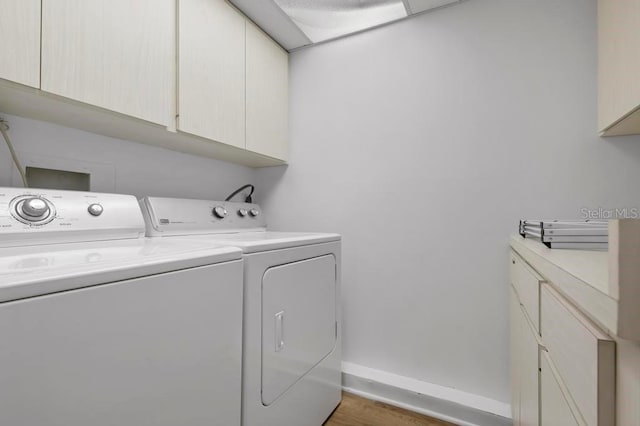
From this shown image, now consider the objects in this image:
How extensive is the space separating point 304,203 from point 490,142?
1.18 metres

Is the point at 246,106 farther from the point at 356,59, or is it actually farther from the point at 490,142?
the point at 490,142

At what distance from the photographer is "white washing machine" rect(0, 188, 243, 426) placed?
0.50m

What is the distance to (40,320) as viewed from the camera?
515mm

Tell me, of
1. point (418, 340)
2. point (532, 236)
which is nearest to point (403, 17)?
point (532, 236)

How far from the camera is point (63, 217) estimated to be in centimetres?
99

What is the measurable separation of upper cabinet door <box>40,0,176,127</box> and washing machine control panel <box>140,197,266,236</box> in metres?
0.40

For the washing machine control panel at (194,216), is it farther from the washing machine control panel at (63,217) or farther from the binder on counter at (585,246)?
the binder on counter at (585,246)

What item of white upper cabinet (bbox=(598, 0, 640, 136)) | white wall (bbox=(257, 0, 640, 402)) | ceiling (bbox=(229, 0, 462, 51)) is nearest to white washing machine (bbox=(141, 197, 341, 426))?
white wall (bbox=(257, 0, 640, 402))

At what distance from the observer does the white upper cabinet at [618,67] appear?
935mm

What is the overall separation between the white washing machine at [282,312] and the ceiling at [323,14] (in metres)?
1.14

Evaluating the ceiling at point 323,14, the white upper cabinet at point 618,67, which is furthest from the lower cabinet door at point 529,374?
the ceiling at point 323,14

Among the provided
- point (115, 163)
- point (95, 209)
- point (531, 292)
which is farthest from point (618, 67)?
point (115, 163)

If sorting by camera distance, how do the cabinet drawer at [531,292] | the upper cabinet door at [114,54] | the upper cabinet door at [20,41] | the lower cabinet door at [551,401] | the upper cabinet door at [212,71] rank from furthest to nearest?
1. the upper cabinet door at [212,71]
2. the upper cabinet door at [114,54]
3. the upper cabinet door at [20,41]
4. the cabinet drawer at [531,292]
5. the lower cabinet door at [551,401]

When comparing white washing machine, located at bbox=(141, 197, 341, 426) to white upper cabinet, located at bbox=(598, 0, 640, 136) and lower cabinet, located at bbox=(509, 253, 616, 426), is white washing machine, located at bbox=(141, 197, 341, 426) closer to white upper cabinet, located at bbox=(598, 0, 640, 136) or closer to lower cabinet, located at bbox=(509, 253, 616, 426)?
lower cabinet, located at bbox=(509, 253, 616, 426)
